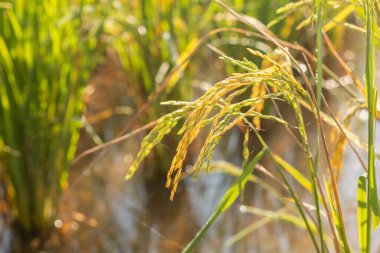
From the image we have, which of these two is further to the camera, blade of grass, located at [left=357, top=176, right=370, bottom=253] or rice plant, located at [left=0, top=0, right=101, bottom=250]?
rice plant, located at [left=0, top=0, right=101, bottom=250]

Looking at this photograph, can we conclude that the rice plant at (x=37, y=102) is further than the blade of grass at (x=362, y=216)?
Yes

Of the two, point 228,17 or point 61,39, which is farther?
point 228,17

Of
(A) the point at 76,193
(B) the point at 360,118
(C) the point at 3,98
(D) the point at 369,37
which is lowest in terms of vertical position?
(A) the point at 76,193

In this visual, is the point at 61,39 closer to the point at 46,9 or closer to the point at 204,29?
the point at 46,9

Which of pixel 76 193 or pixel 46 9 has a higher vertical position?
pixel 46 9

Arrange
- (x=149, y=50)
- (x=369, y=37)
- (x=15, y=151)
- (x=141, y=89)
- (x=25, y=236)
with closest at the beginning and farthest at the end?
(x=369, y=37) < (x=15, y=151) < (x=25, y=236) < (x=149, y=50) < (x=141, y=89)

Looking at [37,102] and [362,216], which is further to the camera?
[37,102]

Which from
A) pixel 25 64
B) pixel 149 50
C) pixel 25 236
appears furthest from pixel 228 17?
pixel 25 236

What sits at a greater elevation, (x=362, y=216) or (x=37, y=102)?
(x=362, y=216)
